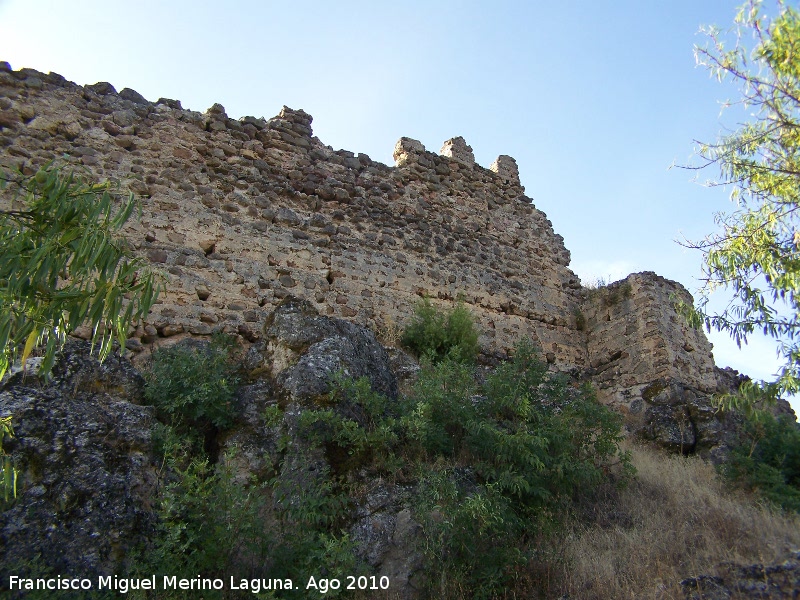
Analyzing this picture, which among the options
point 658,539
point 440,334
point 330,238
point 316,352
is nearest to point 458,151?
point 330,238

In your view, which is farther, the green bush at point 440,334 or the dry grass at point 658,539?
the green bush at point 440,334

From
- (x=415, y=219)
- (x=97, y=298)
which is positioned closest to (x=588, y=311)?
(x=415, y=219)

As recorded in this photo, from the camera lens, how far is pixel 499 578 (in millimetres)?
4496

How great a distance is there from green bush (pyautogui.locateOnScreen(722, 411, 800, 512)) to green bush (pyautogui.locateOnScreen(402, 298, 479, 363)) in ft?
9.75

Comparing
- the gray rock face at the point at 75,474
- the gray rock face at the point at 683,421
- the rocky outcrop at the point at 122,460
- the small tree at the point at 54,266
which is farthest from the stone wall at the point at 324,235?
the small tree at the point at 54,266

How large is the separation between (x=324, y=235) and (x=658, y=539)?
5.46 m

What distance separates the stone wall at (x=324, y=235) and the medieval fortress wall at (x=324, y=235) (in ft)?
0.06

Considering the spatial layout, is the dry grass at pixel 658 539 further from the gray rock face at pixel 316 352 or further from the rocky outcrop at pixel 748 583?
the gray rock face at pixel 316 352

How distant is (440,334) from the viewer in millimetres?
8367

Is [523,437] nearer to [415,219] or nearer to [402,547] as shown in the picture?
[402,547]

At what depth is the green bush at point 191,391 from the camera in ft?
18.5

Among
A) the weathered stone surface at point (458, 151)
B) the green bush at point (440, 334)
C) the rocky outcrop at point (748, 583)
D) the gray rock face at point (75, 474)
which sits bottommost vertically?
the rocky outcrop at point (748, 583)

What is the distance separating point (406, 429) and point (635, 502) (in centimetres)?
196

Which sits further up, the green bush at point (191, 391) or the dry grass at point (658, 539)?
the green bush at point (191, 391)
